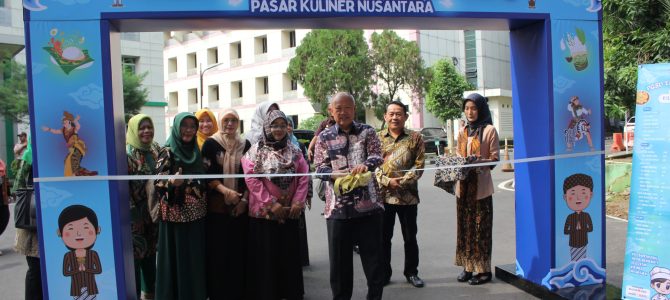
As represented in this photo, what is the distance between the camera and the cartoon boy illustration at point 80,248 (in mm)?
3594

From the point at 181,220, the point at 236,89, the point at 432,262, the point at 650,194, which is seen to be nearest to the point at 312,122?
the point at 236,89

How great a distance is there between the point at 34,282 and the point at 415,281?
10.3 ft

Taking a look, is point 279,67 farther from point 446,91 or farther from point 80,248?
point 80,248

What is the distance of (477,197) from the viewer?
4.65 metres

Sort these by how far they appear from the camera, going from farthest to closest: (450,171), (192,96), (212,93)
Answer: (192,96)
(212,93)
(450,171)

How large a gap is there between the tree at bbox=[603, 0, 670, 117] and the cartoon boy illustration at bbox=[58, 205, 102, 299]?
7781 mm

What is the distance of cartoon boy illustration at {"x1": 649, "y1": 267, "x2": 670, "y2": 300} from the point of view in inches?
133

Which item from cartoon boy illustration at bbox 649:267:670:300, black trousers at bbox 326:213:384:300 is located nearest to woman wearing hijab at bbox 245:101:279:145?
black trousers at bbox 326:213:384:300

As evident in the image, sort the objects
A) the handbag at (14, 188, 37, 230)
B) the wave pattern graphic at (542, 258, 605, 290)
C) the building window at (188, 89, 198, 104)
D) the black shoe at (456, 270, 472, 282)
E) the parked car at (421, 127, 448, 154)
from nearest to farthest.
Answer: the handbag at (14, 188, 37, 230), the wave pattern graphic at (542, 258, 605, 290), the black shoe at (456, 270, 472, 282), the parked car at (421, 127, 448, 154), the building window at (188, 89, 198, 104)

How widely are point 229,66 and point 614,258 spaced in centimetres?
3420

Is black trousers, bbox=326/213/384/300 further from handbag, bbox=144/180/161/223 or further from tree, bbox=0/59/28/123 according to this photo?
tree, bbox=0/59/28/123

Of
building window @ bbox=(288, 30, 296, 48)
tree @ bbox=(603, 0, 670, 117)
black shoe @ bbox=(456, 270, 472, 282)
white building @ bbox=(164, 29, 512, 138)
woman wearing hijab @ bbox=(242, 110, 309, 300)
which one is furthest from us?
building window @ bbox=(288, 30, 296, 48)

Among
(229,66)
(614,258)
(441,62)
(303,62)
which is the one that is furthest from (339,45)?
(614,258)

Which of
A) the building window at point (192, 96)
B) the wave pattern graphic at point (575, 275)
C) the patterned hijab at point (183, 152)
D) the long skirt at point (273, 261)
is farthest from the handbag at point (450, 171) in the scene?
the building window at point (192, 96)
